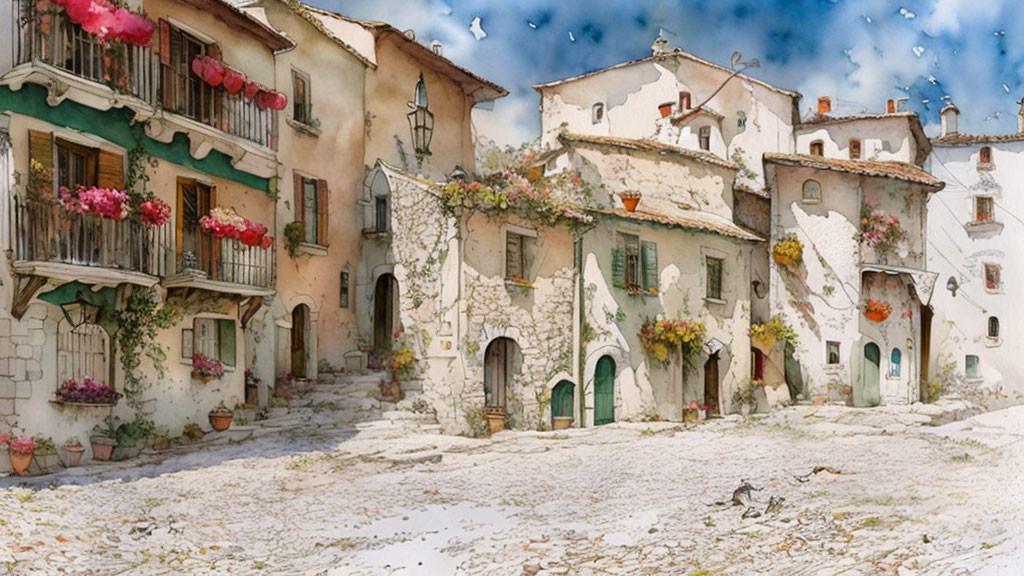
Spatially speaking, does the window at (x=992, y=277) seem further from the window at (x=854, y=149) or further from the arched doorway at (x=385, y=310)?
the arched doorway at (x=385, y=310)

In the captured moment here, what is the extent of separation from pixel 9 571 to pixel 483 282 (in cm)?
501

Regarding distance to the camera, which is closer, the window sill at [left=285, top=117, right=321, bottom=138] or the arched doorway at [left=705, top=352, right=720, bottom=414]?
the window sill at [left=285, top=117, right=321, bottom=138]

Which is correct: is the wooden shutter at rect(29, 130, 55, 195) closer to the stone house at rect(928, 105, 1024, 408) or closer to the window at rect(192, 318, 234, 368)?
the window at rect(192, 318, 234, 368)

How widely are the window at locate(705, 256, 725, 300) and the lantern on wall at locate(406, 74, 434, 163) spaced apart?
14.1 ft

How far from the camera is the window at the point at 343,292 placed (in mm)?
7472

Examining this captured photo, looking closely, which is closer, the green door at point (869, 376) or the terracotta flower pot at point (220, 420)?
the terracotta flower pot at point (220, 420)

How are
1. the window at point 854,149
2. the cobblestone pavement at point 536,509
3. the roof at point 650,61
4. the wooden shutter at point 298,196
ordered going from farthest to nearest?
the window at point 854,149
the wooden shutter at point 298,196
the roof at point 650,61
the cobblestone pavement at point 536,509

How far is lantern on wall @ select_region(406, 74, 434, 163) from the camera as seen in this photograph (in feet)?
21.8

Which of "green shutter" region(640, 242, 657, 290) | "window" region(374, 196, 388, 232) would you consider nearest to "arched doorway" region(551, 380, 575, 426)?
"green shutter" region(640, 242, 657, 290)

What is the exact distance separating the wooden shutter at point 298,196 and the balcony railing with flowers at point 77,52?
159 centimetres

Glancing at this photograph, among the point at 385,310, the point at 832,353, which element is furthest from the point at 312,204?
the point at 832,353

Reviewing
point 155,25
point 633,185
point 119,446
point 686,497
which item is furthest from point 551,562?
point 633,185

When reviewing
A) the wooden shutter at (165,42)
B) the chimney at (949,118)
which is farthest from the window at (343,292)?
the chimney at (949,118)

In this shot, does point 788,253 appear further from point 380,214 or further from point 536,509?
point 536,509
